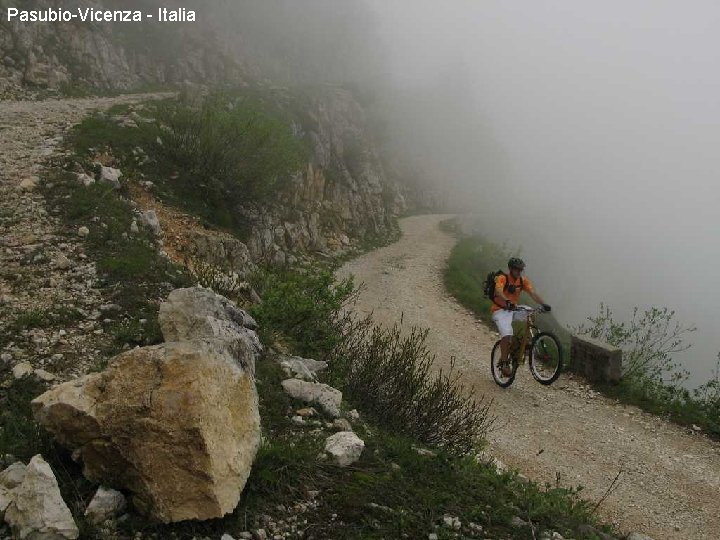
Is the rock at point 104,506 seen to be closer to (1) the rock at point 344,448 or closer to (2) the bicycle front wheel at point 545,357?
(1) the rock at point 344,448

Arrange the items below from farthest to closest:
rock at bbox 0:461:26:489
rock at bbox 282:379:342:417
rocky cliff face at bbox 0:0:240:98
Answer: rocky cliff face at bbox 0:0:240:98, rock at bbox 282:379:342:417, rock at bbox 0:461:26:489

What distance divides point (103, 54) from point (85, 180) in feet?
99.4

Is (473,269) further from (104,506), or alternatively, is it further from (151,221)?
(104,506)

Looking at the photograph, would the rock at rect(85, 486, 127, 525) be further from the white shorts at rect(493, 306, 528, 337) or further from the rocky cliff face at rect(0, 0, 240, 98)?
the rocky cliff face at rect(0, 0, 240, 98)

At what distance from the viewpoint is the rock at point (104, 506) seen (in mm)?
4082

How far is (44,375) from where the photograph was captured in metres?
6.21

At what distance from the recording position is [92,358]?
6.88 metres

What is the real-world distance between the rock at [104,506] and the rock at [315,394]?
9.41 ft

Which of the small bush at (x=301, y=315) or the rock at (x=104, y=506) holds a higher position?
the small bush at (x=301, y=315)

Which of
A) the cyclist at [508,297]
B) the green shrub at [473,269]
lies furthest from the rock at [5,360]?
the green shrub at [473,269]

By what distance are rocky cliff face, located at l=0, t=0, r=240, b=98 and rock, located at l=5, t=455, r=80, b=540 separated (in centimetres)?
2712

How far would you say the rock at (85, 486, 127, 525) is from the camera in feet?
13.4

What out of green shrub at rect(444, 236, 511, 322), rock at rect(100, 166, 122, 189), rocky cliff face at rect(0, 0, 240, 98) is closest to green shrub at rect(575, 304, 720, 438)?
green shrub at rect(444, 236, 511, 322)

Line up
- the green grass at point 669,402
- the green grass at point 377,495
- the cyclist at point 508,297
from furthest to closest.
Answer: the cyclist at point 508,297 → the green grass at point 669,402 → the green grass at point 377,495
